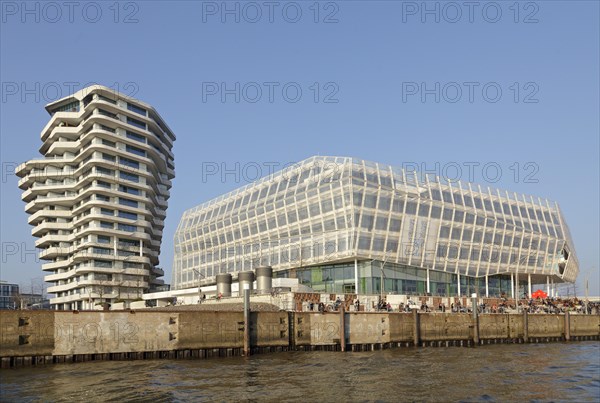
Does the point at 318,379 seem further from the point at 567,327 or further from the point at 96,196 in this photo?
the point at 96,196

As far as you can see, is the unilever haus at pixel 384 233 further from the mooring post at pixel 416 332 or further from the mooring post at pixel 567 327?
the mooring post at pixel 416 332

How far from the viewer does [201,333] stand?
53.7 metres

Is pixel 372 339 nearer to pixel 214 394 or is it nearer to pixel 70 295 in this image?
pixel 214 394

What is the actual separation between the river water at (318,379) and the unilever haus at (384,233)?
1669 inches

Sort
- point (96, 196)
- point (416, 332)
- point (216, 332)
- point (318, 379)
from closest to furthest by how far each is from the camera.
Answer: point (318, 379) < point (216, 332) < point (416, 332) < point (96, 196)

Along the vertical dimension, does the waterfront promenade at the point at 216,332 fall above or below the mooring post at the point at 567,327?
above

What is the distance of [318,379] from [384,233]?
5917cm

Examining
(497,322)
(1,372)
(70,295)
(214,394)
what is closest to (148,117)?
(70,295)

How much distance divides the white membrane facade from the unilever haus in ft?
64.2

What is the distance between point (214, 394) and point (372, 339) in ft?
97.5

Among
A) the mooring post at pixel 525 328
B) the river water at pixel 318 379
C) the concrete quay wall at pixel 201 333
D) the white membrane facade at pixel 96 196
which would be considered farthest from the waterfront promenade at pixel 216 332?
the white membrane facade at pixel 96 196

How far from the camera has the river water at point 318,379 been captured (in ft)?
117

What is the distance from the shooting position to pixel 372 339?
207 ft

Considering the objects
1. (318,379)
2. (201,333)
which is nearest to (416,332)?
(201,333)
